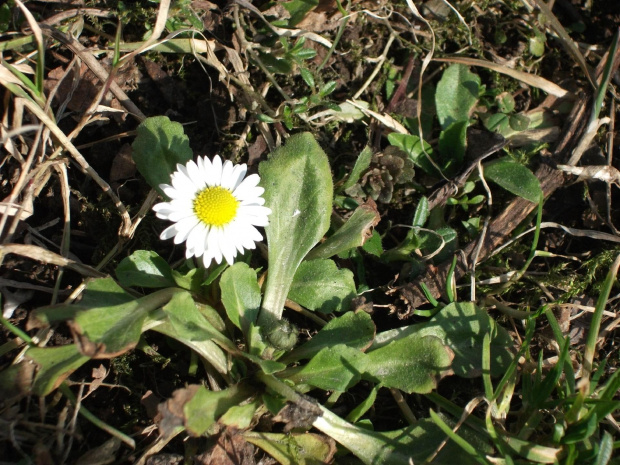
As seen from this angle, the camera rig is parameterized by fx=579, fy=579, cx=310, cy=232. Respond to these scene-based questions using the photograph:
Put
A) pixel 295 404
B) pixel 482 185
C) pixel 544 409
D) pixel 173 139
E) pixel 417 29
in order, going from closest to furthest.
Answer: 1. pixel 295 404
2. pixel 544 409
3. pixel 173 139
4. pixel 482 185
5. pixel 417 29

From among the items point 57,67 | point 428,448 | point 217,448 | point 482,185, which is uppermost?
point 57,67

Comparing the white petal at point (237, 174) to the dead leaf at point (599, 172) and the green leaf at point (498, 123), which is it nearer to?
the green leaf at point (498, 123)

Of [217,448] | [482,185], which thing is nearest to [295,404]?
[217,448]

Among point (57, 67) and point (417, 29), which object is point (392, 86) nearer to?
point (417, 29)

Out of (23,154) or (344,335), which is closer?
(344,335)

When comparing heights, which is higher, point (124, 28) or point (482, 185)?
point (124, 28)

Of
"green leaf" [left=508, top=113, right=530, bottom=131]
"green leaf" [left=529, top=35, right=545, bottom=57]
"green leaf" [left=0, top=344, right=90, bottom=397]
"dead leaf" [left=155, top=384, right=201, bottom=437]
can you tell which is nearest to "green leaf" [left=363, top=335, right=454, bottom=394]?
"dead leaf" [left=155, top=384, right=201, bottom=437]

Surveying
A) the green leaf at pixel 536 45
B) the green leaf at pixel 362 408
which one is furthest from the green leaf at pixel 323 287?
the green leaf at pixel 536 45

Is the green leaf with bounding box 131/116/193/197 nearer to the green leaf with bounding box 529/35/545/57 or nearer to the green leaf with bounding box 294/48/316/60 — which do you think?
the green leaf with bounding box 294/48/316/60
